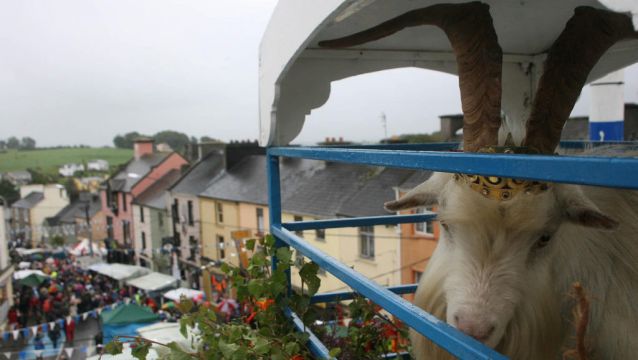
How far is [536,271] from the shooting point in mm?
1670

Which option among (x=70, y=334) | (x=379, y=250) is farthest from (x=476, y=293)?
(x=70, y=334)

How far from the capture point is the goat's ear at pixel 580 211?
157 cm

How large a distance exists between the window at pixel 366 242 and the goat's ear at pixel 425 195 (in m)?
15.1

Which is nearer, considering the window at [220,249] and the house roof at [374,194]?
the house roof at [374,194]

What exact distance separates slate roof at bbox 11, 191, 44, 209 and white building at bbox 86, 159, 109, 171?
28.9 meters

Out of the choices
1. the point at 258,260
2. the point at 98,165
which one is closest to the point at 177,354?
the point at 258,260

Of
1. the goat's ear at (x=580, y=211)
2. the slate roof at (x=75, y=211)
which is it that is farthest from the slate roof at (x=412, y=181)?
the slate roof at (x=75, y=211)

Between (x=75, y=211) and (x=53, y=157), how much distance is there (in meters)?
45.1

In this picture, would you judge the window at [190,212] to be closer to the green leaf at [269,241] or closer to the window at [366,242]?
the window at [366,242]

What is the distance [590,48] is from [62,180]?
276ft

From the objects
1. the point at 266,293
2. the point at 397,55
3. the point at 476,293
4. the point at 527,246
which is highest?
the point at 397,55

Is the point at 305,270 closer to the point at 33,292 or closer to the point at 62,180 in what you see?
the point at 33,292

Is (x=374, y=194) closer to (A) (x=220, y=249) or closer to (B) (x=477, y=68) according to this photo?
(A) (x=220, y=249)

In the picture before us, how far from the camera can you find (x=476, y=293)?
5.02 feet
